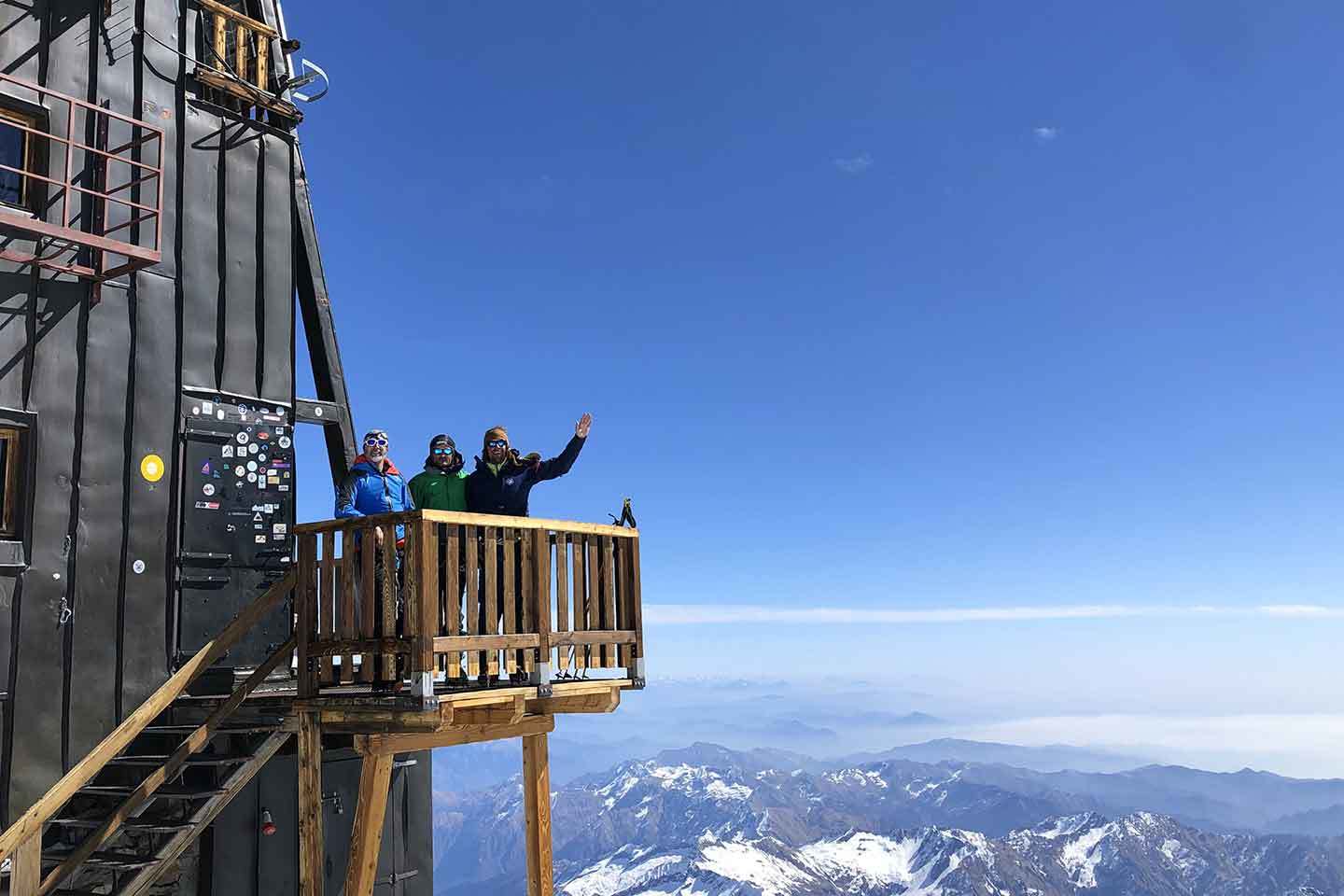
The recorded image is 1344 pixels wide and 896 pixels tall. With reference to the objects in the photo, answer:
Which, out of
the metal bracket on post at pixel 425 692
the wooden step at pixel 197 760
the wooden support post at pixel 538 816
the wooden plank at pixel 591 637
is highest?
the wooden plank at pixel 591 637

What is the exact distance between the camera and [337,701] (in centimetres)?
1123

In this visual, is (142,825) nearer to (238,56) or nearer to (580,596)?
(580,596)

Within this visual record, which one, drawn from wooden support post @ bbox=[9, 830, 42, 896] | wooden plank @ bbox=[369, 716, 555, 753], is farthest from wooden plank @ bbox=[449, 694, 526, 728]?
wooden support post @ bbox=[9, 830, 42, 896]

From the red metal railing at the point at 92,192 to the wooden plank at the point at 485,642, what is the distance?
5358mm

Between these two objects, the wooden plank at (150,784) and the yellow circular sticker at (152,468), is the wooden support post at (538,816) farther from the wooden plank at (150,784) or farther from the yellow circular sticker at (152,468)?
the yellow circular sticker at (152,468)

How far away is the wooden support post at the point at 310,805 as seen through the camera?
1184 centimetres

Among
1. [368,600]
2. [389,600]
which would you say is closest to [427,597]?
[389,600]

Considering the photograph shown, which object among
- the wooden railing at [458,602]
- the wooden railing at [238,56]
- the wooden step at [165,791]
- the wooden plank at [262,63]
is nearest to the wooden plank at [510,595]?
the wooden railing at [458,602]

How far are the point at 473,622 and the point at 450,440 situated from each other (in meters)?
2.83

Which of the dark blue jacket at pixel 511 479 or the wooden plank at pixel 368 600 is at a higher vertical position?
the dark blue jacket at pixel 511 479

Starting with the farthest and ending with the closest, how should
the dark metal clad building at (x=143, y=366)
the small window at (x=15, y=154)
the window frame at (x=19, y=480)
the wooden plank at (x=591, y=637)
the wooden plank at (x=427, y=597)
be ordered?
the small window at (x=15, y=154)
the dark metal clad building at (x=143, y=366)
the window frame at (x=19, y=480)
the wooden plank at (x=591, y=637)
the wooden plank at (x=427, y=597)

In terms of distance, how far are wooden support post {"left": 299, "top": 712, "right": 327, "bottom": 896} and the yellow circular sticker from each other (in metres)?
3.72

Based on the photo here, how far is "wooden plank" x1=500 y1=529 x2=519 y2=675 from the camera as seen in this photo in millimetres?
11523

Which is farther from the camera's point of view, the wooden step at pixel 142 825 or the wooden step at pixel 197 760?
the wooden step at pixel 197 760
